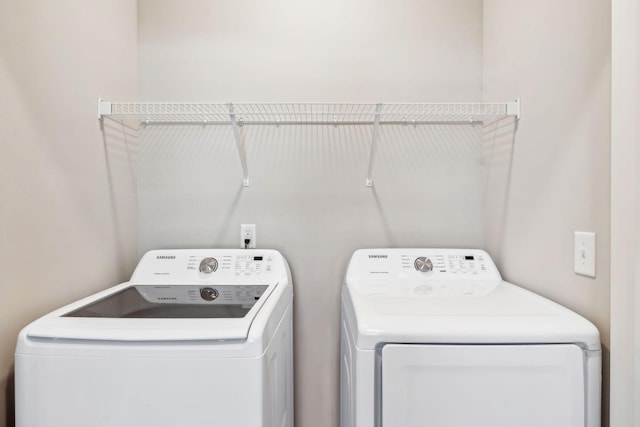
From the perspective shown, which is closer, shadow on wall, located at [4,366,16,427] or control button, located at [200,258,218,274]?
shadow on wall, located at [4,366,16,427]

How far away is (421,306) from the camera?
1.01 metres

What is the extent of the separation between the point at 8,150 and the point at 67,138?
0.85 feet

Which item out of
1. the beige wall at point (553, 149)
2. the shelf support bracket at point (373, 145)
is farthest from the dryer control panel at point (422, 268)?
the shelf support bracket at point (373, 145)

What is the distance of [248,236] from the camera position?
160 centimetres

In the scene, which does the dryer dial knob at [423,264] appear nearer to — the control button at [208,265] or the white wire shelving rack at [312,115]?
the white wire shelving rack at [312,115]

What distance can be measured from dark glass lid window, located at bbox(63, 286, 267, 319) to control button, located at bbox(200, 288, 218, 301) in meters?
0.06

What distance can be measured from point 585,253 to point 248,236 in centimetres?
137

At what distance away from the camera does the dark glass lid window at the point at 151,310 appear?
1012 mm

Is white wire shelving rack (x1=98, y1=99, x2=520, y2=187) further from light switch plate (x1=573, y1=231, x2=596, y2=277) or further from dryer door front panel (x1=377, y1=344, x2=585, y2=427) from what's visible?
dryer door front panel (x1=377, y1=344, x2=585, y2=427)

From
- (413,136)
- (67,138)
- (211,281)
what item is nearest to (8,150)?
(67,138)

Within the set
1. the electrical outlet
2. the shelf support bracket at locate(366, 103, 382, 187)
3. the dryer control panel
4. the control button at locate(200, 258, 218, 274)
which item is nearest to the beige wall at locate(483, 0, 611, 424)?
the dryer control panel

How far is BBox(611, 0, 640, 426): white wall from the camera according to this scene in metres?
0.77

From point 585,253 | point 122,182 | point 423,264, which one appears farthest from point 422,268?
point 122,182

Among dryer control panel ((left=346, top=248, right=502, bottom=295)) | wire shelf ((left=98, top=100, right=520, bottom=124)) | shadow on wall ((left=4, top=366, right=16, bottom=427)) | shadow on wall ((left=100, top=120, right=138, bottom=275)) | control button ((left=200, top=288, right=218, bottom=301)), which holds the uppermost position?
wire shelf ((left=98, top=100, right=520, bottom=124))
